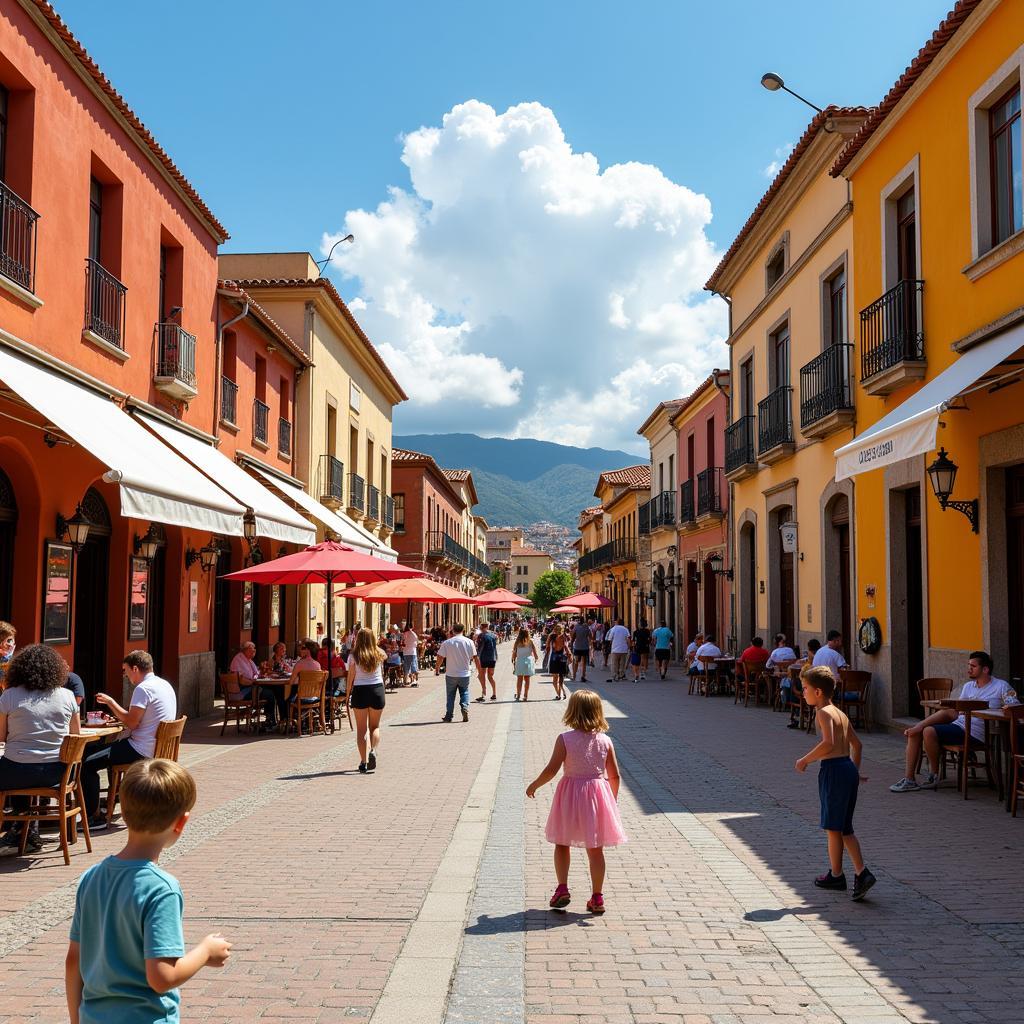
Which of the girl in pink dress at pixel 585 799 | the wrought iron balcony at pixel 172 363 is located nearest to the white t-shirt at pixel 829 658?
the girl in pink dress at pixel 585 799

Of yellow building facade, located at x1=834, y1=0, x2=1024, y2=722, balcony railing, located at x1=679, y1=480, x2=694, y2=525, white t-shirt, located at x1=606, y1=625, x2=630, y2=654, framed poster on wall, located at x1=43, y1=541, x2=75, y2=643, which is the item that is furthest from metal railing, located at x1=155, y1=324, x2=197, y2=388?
balcony railing, located at x1=679, y1=480, x2=694, y2=525

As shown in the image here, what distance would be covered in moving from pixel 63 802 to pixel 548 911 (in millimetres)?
3500

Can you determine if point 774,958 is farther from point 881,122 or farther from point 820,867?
point 881,122

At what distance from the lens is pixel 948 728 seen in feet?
31.0

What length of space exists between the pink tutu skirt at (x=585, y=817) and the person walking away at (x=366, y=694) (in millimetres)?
5184

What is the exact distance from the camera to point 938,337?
39.4 feet

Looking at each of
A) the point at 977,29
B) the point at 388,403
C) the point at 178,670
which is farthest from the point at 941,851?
the point at 388,403

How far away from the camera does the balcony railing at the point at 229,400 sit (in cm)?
1716

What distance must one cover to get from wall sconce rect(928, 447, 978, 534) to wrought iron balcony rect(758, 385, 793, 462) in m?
7.29

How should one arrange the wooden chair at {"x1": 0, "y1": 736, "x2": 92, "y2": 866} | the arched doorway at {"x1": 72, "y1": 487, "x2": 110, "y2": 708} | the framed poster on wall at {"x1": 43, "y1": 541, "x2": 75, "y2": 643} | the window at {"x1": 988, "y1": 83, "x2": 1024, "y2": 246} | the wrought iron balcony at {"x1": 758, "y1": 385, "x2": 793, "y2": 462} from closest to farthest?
the wooden chair at {"x1": 0, "y1": 736, "x2": 92, "y2": 866}, the window at {"x1": 988, "y1": 83, "x2": 1024, "y2": 246}, the framed poster on wall at {"x1": 43, "y1": 541, "x2": 75, "y2": 643}, the arched doorway at {"x1": 72, "y1": 487, "x2": 110, "y2": 708}, the wrought iron balcony at {"x1": 758, "y1": 385, "x2": 793, "y2": 462}

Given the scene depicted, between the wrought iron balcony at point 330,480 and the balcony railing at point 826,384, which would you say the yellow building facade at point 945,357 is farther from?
the wrought iron balcony at point 330,480

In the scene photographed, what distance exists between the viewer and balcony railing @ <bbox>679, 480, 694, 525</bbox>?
2928 centimetres

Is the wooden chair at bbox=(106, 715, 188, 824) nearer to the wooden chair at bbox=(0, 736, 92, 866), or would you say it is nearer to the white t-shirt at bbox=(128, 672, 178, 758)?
the white t-shirt at bbox=(128, 672, 178, 758)

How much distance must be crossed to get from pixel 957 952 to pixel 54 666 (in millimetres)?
5878
